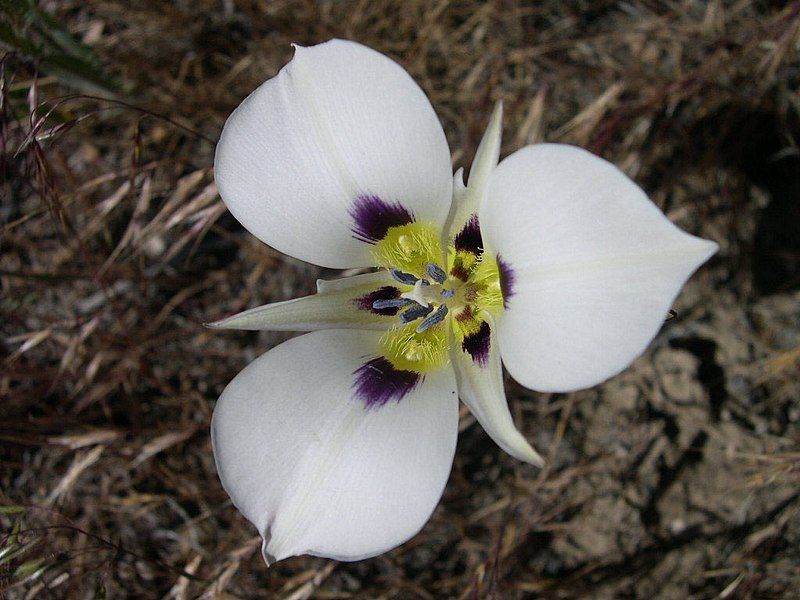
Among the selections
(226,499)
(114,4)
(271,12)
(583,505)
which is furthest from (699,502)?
(114,4)

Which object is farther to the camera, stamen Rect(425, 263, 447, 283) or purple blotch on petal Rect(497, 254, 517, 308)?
stamen Rect(425, 263, 447, 283)

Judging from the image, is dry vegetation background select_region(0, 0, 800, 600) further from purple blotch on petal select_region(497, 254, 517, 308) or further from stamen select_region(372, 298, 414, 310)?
purple blotch on petal select_region(497, 254, 517, 308)

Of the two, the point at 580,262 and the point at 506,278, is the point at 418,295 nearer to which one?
the point at 506,278

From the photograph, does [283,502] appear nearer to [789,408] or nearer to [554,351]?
[554,351]

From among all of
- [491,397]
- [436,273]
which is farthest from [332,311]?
[491,397]

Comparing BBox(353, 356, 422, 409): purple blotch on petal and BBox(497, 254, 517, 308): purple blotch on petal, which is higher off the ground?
BBox(497, 254, 517, 308): purple blotch on petal

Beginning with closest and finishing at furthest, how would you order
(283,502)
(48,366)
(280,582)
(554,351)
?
(554,351) < (283,502) < (280,582) < (48,366)

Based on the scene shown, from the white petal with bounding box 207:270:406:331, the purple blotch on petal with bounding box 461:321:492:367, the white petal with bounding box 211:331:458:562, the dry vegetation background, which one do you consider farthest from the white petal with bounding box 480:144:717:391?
the dry vegetation background
